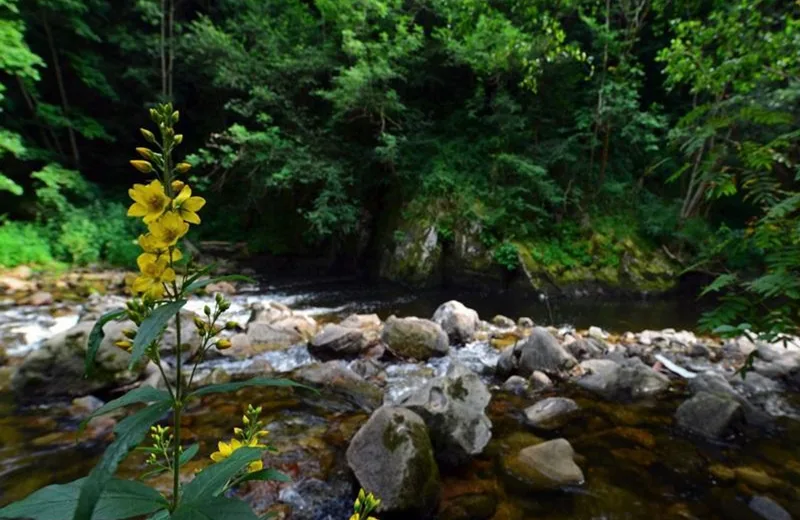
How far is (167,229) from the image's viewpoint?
29.9 inches

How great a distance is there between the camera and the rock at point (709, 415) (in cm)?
375

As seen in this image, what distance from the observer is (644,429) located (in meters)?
3.93

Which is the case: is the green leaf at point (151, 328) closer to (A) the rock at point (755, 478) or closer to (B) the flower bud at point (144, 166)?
Answer: (B) the flower bud at point (144, 166)

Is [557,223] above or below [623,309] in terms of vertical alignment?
above

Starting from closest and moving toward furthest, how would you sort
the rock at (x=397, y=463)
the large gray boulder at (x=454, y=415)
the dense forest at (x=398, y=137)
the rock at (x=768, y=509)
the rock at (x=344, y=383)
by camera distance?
the rock at (x=397, y=463) → the rock at (x=768, y=509) → the large gray boulder at (x=454, y=415) → the rock at (x=344, y=383) → the dense forest at (x=398, y=137)

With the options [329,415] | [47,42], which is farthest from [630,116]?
[47,42]

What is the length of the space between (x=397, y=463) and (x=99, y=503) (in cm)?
229

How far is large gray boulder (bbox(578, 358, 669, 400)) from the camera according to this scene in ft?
15.1

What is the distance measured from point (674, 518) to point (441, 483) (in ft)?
5.19

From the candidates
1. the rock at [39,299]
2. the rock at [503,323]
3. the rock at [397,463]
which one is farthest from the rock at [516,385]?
the rock at [39,299]

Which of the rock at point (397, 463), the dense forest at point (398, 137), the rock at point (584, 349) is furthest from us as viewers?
the dense forest at point (398, 137)

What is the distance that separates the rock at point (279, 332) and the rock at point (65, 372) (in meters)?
1.82

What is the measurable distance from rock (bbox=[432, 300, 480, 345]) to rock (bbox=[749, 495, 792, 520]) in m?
3.84

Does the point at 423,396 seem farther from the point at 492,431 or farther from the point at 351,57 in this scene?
the point at 351,57
